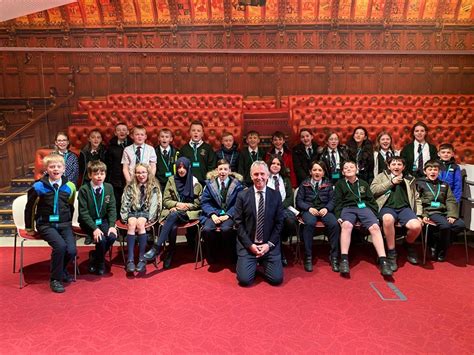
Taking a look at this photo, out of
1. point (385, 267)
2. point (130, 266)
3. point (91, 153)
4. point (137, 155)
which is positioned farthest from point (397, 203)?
point (91, 153)

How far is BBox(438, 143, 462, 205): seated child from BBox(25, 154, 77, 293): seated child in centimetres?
403

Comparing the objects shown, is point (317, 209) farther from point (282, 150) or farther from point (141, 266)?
point (141, 266)

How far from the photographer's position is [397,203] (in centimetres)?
438

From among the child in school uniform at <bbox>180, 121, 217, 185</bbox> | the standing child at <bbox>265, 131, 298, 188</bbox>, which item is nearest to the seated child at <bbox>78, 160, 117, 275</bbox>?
the child in school uniform at <bbox>180, 121, 217, 185</bbox>

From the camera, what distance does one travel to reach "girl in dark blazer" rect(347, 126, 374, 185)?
193 inches

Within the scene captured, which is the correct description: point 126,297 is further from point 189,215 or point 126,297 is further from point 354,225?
Answer: point 354,225

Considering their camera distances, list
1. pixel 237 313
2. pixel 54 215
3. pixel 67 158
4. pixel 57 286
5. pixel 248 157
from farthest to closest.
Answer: pixel 248 157 < pixel 67 158 < pixel 54 215 < pixel 57 286 < pixel 237 313

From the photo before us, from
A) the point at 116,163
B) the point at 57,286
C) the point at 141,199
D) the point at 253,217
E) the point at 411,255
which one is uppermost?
the point at 116,163

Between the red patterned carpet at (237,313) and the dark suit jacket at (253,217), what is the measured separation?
428 millimetres

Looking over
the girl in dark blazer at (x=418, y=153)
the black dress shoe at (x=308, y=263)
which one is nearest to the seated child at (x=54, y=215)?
the black dress shoe at (x=308, y=263)

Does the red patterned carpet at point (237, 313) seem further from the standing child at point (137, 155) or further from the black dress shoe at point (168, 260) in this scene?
the standing child at point (137, 155)

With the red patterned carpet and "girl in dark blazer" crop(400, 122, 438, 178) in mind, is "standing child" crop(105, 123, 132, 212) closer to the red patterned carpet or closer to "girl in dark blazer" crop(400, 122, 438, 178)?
the red patterned carpet

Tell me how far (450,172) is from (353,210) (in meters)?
1.33

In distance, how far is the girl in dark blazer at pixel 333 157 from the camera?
487 cm
